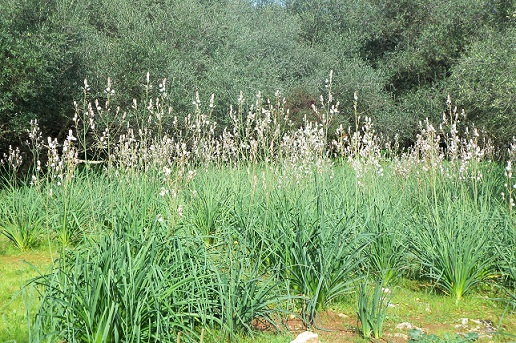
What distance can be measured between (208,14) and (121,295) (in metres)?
17.2

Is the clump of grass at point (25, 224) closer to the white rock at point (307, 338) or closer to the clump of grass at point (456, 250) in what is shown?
the white rock at point (307, 338)

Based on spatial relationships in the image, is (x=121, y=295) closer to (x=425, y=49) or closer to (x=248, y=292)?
(x=248, y=292)

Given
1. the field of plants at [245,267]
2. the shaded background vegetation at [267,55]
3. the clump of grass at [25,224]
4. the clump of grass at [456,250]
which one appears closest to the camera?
the field of plants at [245,267]

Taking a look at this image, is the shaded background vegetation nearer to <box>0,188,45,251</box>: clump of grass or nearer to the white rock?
<box>0,188,45,251</box>: clump of grass

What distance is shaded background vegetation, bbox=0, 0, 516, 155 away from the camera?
14273mm

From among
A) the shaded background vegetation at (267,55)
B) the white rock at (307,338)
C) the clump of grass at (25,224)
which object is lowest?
the white rock at (307,338)

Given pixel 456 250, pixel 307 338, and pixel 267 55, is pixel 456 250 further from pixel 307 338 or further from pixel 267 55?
pixel 267 55

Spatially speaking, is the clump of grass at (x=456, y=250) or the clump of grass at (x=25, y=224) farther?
the clump of grass at (x=25, y=224)

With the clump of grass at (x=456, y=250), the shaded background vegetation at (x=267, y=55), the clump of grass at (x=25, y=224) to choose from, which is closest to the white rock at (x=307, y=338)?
the clump of grass at (x=456, y=250)

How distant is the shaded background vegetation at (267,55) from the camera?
14273mm

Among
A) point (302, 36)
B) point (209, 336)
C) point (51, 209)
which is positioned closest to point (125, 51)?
point (51, 209)

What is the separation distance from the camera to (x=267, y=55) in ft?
79.3

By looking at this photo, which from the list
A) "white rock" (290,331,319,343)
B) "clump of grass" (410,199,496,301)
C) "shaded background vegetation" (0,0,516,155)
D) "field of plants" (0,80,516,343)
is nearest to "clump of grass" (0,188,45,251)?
"field of plants" (0,80,516,343)

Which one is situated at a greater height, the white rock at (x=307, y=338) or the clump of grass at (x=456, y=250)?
the clump of grass at (x=456, y=250)
